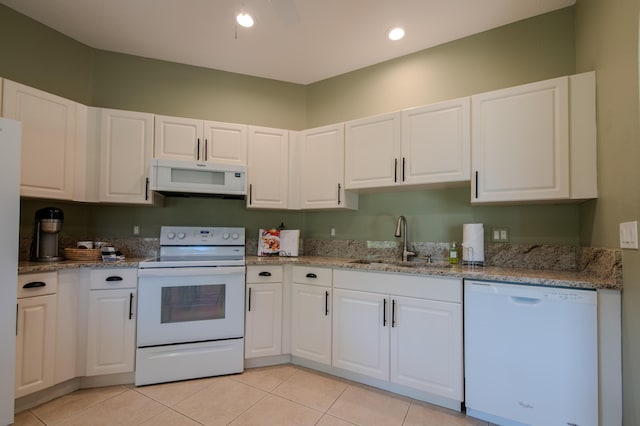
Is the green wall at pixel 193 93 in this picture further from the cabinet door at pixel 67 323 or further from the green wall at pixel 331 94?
the cabinet door at pixel 67 323

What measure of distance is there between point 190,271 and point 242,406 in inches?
41.0

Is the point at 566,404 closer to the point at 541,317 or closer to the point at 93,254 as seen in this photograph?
the point at 541,317

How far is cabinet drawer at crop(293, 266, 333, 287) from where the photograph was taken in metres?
2.36

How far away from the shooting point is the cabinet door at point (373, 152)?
7.84 ft

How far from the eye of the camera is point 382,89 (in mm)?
2818

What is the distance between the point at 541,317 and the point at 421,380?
85 cm

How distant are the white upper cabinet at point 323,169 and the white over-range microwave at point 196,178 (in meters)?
0.61

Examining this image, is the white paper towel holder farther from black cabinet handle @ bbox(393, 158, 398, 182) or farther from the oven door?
the oven door

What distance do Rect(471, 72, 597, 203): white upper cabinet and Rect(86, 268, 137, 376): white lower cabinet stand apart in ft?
8.90

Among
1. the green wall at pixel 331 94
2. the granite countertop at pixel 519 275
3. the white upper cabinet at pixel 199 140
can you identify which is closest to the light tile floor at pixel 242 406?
the granite countertop at pixel 519 275

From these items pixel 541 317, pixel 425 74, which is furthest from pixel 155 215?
pixel 541 317

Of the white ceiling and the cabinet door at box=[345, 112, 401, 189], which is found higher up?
the white ceiling

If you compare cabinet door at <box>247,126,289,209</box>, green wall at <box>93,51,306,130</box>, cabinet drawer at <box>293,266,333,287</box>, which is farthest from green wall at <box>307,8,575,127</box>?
cabinet drawer at <box>293,266,333,287</box>

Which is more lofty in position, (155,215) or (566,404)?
(155,215)
